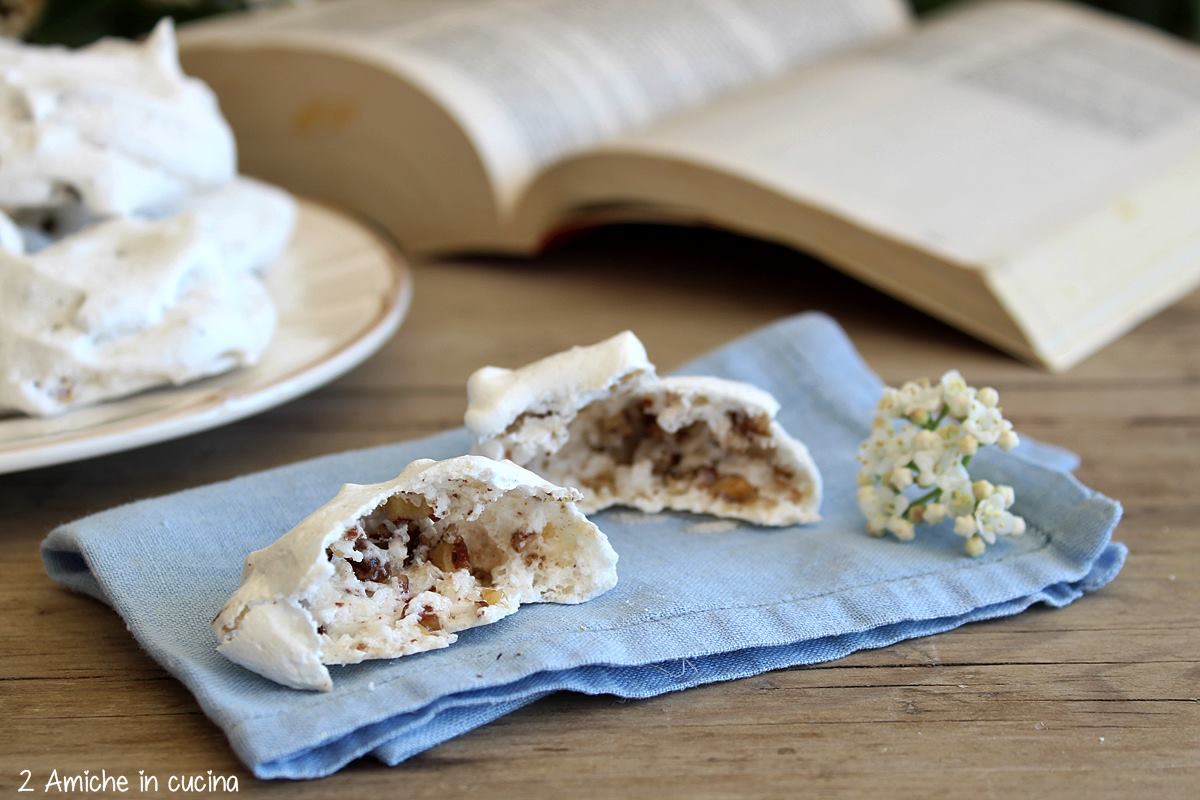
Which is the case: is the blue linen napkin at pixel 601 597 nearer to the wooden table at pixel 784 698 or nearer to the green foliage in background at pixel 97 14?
the wooden table at pixel 784 698

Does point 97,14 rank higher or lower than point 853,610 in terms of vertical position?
higher

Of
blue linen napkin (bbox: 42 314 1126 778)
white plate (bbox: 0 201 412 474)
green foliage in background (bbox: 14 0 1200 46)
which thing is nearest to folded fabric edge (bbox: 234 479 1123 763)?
blue linen napkin (bbox: 42 314 1126 778)

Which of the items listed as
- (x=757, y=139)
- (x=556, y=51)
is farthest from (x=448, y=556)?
(x=556, y=51)

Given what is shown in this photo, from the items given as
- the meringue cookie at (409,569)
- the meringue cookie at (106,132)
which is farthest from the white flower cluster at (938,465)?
the meringue cookie at (106,132)

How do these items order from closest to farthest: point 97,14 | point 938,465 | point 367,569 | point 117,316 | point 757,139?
point 367,569, point 938,465, point 117,316, point 757,139, point 97,14

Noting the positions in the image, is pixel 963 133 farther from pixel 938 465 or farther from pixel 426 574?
pixel 426 574

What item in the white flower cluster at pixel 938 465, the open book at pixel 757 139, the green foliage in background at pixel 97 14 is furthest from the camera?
the green foliage in background at pixel 97 14

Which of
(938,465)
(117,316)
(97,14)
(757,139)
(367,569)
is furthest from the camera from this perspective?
(97,14)
